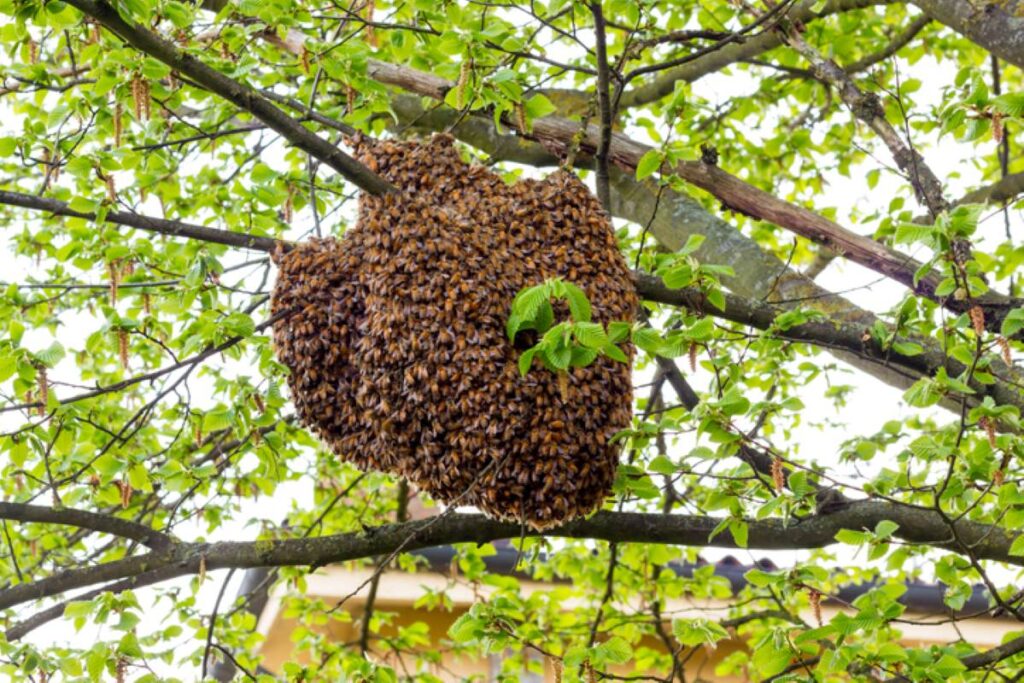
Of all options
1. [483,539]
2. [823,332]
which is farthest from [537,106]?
[483,539]

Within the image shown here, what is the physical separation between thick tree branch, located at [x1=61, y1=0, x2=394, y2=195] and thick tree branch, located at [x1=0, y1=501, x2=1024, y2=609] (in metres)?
1.39

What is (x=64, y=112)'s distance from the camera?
4250 mm

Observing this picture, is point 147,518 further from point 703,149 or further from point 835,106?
point 835,106

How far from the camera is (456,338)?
123 inches

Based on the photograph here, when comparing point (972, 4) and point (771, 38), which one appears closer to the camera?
point (972, 4)

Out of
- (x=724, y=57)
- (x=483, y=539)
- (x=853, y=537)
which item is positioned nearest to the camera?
(x=853, y=537)

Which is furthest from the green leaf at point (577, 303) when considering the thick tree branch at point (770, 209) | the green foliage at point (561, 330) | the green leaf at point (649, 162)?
the thick tree branch at point (770, 209)

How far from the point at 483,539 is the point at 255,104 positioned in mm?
1841

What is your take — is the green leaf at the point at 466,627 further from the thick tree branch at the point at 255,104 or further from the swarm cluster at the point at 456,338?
the thick tree branch at the point at 255,104

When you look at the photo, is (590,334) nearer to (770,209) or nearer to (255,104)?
(255,104)

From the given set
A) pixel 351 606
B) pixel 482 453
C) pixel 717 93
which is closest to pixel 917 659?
pixel 482 453

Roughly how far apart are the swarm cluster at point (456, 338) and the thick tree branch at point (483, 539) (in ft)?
3.08

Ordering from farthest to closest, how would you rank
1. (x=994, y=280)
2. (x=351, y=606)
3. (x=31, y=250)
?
(x=351, y=606) → (x=994, y=280) → (x=31, y=250)

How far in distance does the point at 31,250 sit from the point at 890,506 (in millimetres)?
3997
